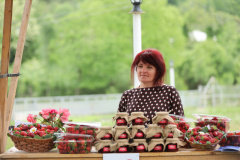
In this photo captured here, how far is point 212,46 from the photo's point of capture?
20219 millimetres

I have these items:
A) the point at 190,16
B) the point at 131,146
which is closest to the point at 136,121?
the point at 131,146

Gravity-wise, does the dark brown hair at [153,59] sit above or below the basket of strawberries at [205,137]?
above

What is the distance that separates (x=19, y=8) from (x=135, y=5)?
10.8 m

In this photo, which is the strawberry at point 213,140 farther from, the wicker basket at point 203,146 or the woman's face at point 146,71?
the woman's face at point 146,71

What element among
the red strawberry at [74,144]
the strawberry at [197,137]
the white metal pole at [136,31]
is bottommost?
the red strawberry at [74,144]

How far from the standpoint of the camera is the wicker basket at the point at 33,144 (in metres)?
2.82

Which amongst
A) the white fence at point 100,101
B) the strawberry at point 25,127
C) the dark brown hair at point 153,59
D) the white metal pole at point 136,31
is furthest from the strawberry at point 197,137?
the white fence at point 100,101

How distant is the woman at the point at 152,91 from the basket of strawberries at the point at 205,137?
0.43 meters

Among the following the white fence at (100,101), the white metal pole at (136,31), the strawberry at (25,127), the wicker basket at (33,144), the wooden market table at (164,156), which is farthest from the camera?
the white fence at (100,101)

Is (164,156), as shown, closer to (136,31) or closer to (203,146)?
(203,146)

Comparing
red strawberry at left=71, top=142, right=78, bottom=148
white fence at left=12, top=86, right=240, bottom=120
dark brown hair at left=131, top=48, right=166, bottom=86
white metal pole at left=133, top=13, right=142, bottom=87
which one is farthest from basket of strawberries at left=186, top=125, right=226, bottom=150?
white fence at left=12, top=86, right=240, bottom=120

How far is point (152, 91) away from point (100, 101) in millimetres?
14666

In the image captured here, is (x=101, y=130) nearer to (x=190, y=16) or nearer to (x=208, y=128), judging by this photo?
(x=208, y=128)

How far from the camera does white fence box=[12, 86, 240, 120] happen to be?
57.0ft
